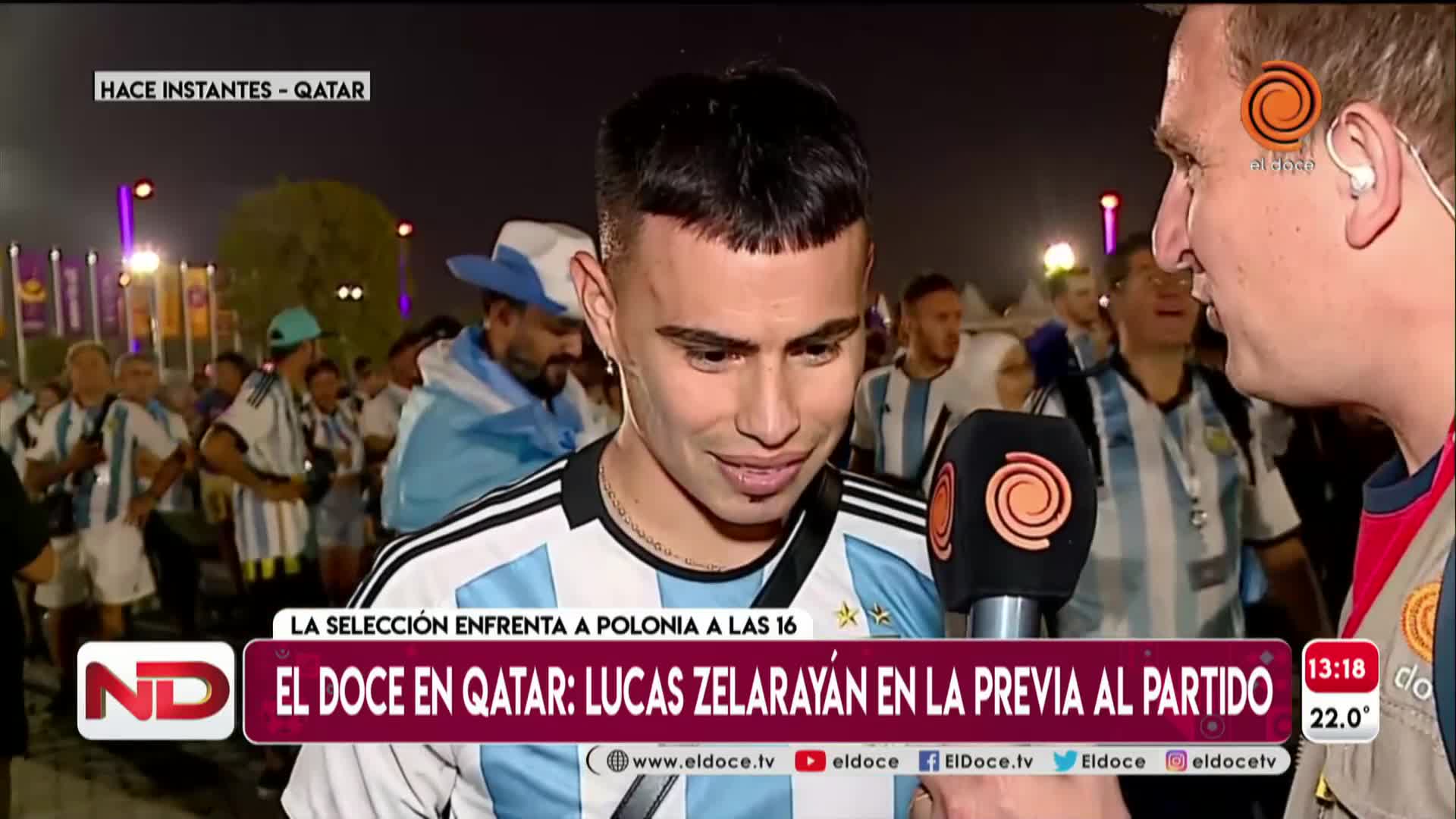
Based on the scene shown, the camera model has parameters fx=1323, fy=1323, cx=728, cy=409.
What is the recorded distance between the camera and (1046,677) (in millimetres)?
1446

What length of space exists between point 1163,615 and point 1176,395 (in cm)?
25

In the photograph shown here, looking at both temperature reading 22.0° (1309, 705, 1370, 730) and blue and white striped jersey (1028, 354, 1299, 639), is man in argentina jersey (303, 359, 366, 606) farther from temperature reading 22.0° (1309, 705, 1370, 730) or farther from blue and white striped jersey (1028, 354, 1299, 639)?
temperature reading 22.0° (1309, 705, 1370, 730)

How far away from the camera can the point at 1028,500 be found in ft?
4.13

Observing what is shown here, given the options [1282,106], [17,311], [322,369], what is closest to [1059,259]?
[1282,106]

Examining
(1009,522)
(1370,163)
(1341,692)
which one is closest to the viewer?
(1009,522)

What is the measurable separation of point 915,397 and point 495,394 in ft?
1.57

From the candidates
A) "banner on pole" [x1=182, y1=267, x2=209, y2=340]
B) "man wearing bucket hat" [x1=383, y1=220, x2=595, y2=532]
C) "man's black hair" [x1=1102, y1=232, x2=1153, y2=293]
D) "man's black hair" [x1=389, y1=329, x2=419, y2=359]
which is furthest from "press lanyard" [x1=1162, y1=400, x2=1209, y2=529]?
"banner on pole" [x1=182, y1=267, x2=209, y2=340]

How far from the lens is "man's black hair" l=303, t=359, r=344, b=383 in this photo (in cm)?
149

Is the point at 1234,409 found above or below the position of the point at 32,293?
below

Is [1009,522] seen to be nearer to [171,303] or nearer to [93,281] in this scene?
[171,303]

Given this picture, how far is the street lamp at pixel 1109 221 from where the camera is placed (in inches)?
59.4

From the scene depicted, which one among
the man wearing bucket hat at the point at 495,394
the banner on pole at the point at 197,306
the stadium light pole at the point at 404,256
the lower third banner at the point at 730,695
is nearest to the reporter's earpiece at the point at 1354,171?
the lower third banner at the point at 730,695

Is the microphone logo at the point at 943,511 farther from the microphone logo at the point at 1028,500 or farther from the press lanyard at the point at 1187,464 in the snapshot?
the press lanyard at the point at 1187,464

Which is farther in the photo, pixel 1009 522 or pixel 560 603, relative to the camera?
pixel 560 603
